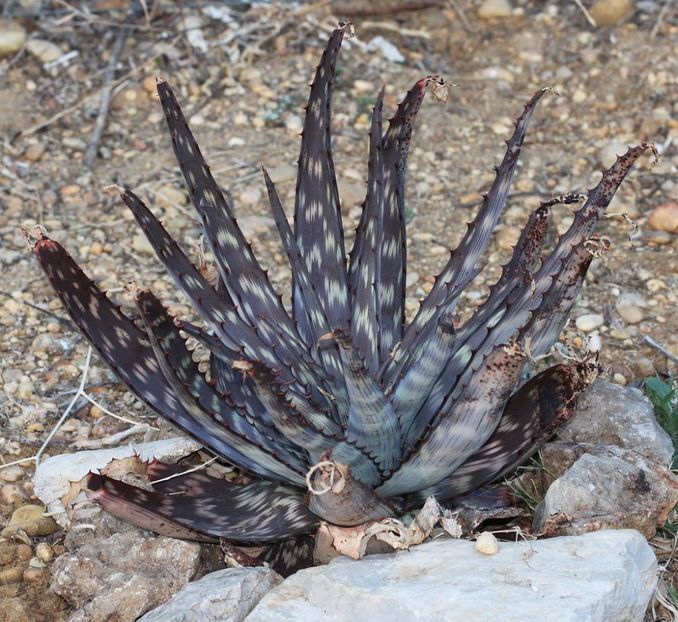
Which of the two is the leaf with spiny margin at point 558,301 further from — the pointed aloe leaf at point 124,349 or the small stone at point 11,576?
the small stone at point 11,576

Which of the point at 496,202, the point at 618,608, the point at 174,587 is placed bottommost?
the point at 174,587

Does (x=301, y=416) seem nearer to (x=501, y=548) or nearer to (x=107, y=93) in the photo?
(x=501, y=548)

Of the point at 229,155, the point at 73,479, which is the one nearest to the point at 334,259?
the point at 73,479

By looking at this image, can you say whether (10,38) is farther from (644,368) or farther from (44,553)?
(644,368)

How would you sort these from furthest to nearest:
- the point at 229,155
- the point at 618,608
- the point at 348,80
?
the point at 348,80
the point at 229,155
the point at 618,608

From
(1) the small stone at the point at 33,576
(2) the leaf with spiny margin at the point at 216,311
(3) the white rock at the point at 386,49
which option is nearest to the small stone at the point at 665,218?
(3) the white rock at the point at 386,49

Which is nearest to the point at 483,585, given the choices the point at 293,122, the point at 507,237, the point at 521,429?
the point at 521,429
